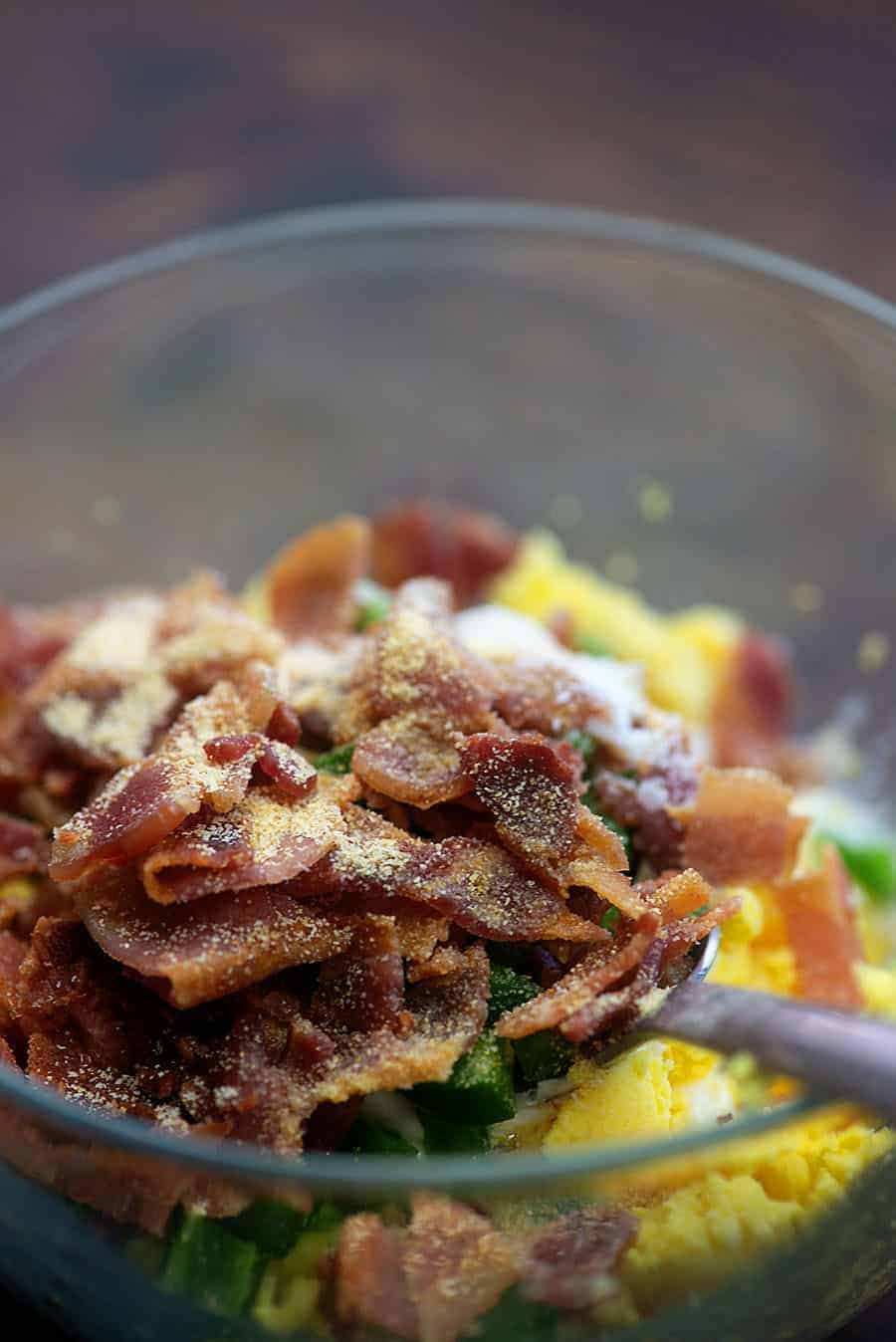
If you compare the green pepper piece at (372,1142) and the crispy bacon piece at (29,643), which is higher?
the crispy bacon piece at (29,643)

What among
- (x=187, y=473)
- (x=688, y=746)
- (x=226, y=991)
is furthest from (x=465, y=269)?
(x=226, y=991)

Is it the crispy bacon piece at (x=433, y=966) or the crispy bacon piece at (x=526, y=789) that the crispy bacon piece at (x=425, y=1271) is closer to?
the crispy bacon piece at (x=433, y=966)

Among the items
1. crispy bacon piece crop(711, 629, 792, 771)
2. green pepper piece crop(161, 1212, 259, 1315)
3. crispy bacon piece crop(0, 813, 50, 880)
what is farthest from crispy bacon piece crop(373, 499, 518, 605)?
green pepper piece crop(161, 1212, 259, 1315)

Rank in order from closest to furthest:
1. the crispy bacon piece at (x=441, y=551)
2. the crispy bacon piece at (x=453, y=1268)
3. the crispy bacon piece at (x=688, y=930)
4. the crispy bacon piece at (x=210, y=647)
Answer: the crispy bacon piece at (x=453, y=1268) → the crispy bacon piece at (x=688, y=930) → the crispy bacon piece at (x=210, y=647) → the crispy bacon piece at (x=441, y=551)

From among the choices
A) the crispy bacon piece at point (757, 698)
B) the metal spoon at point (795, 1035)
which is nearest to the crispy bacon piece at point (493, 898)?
the metal spoon at point (795, 1035)

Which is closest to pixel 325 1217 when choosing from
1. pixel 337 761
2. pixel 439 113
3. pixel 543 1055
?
pixel 543 1055

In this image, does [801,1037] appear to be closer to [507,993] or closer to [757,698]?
[507,993]

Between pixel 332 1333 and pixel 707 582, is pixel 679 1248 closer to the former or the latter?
pixel 332 1333
